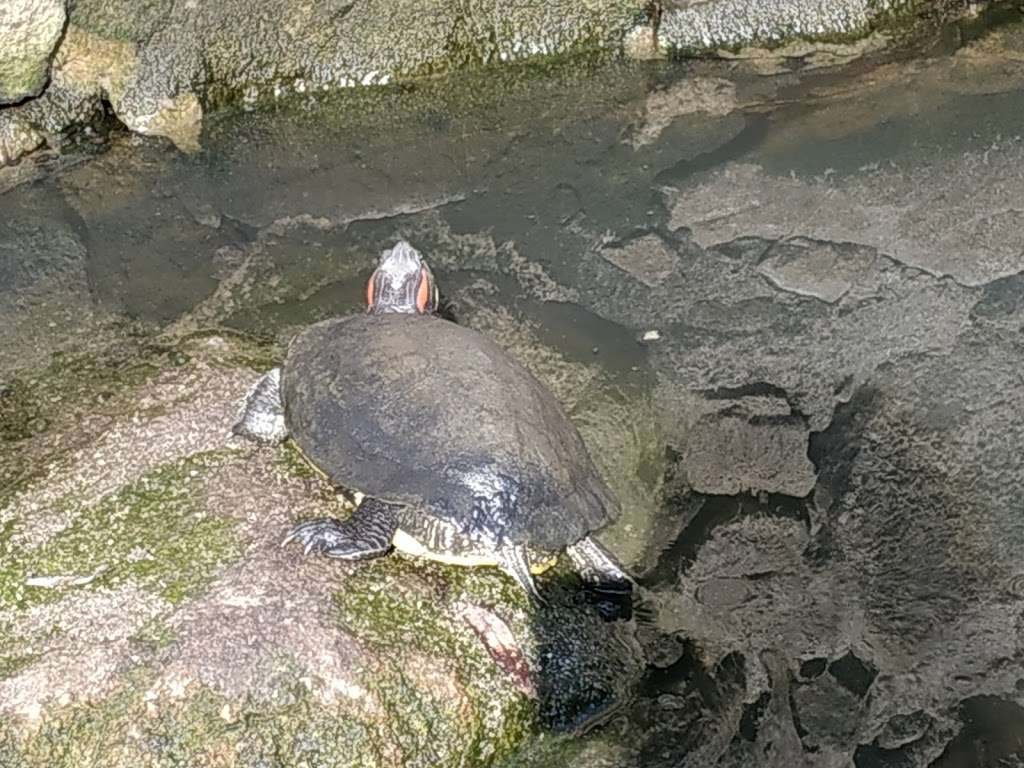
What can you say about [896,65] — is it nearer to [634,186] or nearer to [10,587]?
[634,186]

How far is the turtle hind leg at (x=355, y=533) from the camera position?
309 cm

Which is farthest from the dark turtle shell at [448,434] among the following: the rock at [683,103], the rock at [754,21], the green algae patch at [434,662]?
the rock at [754,21]

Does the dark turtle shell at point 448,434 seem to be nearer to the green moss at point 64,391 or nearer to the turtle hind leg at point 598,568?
the turtle hind leg at point 598,568

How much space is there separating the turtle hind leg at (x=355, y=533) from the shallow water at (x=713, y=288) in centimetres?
71

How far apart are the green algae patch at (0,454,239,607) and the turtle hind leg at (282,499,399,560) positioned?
19 cm

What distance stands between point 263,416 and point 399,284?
781 mm

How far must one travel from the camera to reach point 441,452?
3080 mm

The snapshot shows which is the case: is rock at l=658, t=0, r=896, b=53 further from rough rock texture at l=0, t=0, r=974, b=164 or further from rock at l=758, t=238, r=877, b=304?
rock at l=758, t=238, r=877, b=304

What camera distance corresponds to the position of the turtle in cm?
304

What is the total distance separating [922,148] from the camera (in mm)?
5285

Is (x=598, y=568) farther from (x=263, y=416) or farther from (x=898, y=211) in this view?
(x=898, y=211)

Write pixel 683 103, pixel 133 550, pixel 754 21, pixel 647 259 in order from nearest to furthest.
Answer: pixel 133 550
pixel 647 259
pixel 683 103
pixel 754 21

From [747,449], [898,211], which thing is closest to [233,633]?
[747,449]

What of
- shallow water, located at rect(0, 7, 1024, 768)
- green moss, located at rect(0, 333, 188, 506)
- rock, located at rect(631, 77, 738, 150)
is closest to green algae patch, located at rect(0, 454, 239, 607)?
green moss, located at rect(0, 333, 188, 506)
